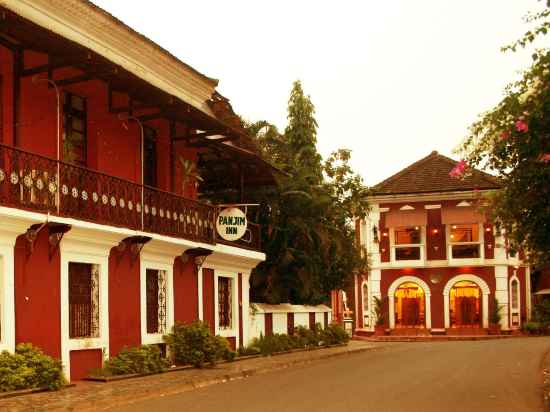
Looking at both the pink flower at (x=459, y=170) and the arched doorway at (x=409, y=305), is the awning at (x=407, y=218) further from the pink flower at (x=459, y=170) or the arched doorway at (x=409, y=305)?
the pink flower at (x=459, y=170)

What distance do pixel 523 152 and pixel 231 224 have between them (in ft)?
34.2

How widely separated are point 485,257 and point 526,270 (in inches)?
130

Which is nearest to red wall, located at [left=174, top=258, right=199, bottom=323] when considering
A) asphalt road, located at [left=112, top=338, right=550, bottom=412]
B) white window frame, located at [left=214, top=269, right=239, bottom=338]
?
white window frame, located at [left=214, top=269, right=239, bottom=338]

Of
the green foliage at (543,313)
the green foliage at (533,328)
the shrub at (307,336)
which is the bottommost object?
the green foliage at (533,328)

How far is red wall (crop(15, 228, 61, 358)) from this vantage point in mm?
15180

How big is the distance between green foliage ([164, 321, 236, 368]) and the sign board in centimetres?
281

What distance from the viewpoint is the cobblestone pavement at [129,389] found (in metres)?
12.7

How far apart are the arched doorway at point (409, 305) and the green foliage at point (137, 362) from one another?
29511 mm

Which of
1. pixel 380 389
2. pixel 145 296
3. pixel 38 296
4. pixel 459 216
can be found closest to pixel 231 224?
pixel 145 296

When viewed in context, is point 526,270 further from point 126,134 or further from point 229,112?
point 126,134

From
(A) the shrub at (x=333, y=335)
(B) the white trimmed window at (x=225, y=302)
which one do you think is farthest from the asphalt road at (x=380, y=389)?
(A) the shrub at (x=333, y=335)

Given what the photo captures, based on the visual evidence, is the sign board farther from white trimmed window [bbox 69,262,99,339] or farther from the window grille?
white trimmed window [bbox 69,262,99,339]

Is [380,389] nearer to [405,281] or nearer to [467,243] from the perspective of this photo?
[467,243]

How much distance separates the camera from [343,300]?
5281cm
